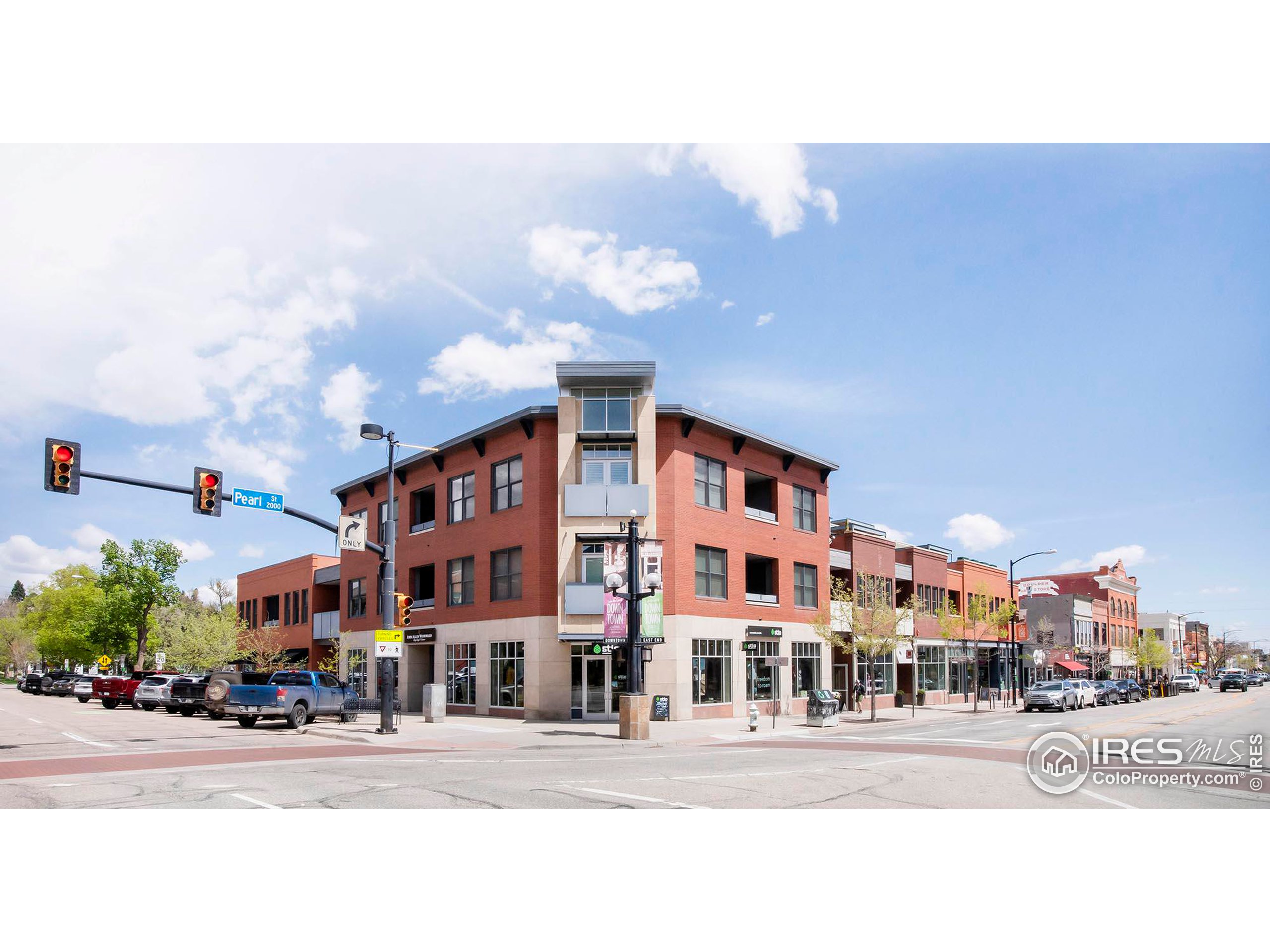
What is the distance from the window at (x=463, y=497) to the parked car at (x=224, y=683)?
11772 millimetres

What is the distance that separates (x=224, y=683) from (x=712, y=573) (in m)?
19.5

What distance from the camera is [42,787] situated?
52.0 ft

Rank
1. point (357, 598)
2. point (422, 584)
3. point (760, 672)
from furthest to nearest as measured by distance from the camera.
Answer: point (357, 598) < point (422, 584) < point (760, 672)

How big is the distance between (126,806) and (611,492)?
24.1 meters

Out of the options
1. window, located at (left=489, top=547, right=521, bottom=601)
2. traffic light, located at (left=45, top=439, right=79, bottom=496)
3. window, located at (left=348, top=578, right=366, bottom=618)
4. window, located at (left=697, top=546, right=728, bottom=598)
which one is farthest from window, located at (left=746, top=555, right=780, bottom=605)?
traffic light, located at (left=45, top=439, right=79, bottom=496)

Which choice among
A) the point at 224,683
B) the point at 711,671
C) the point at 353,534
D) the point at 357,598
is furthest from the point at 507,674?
the point at 357,598

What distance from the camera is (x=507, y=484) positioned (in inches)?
1570

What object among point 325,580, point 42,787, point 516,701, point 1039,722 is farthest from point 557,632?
point 325,580

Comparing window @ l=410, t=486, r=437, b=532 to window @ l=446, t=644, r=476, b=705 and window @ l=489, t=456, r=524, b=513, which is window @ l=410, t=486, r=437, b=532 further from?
window @ l=446, t=644, r=476, b=705

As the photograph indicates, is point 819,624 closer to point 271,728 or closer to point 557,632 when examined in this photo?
point 557,632

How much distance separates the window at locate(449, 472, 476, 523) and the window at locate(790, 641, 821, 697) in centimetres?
1652

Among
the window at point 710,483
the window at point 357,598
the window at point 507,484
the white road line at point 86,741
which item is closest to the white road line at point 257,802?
the white road line at point 86,741

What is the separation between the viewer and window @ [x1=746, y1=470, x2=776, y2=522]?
42.4 metres

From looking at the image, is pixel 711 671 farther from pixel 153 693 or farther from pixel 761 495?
pixel 153 693
